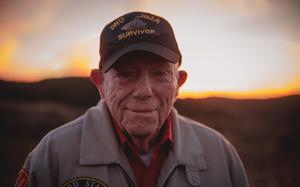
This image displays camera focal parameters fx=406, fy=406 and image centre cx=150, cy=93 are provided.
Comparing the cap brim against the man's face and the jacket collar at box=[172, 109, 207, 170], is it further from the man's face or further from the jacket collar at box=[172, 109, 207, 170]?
the jacket collar at box=[172, 109, 207, 170]

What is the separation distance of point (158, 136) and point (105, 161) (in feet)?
1.39

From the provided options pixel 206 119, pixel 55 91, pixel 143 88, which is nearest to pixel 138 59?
pixel 143 88

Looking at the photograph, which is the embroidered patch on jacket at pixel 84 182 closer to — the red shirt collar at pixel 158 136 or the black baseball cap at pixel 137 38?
the red shirt collar at pixel 158 136

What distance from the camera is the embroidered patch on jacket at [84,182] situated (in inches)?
95.4

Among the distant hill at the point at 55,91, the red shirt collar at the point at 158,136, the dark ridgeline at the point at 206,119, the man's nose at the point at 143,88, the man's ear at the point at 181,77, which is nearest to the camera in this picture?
the man's nose at the point at 143,88

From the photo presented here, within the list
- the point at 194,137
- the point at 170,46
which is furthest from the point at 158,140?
the point at 170,46

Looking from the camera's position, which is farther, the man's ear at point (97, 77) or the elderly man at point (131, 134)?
the man's ear at point (97, 77)

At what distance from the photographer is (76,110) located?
411 inches

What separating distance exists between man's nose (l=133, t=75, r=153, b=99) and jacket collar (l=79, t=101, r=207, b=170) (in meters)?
0.34

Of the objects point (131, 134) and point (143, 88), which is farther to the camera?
point (131, 134)

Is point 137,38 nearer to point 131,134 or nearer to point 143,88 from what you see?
point 143,88

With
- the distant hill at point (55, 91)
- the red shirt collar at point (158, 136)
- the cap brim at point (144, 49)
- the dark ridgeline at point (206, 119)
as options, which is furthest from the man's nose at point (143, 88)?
the distant hill at point (55, 91)

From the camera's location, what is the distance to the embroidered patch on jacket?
7.95ft

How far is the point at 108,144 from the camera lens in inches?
99.3
